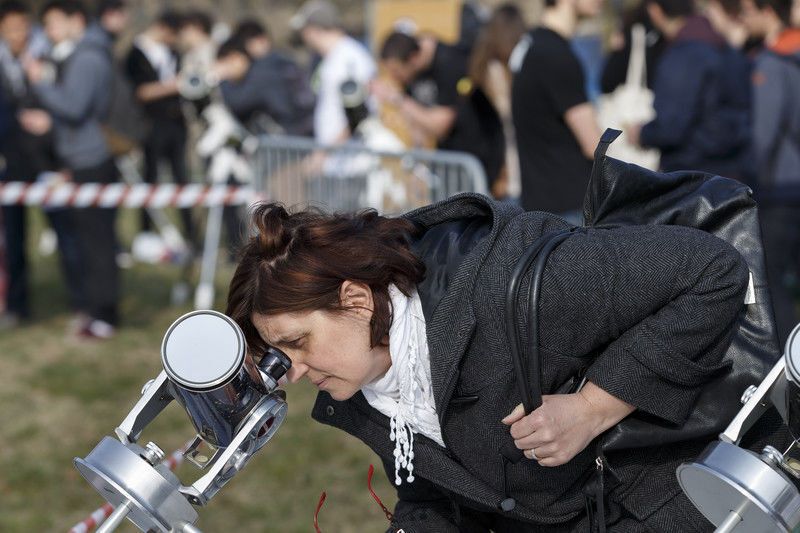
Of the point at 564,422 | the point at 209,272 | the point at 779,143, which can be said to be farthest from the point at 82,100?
the point at 564,422

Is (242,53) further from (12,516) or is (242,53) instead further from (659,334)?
(659,334)

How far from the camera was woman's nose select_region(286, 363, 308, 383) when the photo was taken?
6.91 ft

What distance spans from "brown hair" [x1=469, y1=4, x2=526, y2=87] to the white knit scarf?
148 inches

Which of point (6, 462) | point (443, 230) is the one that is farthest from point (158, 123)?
point (443, 230)

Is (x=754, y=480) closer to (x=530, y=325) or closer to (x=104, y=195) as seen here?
(x=530, y=325)

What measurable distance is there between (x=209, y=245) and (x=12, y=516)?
3481mm

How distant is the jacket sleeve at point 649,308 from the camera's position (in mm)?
1923

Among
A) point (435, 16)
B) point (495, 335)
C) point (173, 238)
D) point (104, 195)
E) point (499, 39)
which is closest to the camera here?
point (495, 335)

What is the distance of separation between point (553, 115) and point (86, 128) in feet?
10.9

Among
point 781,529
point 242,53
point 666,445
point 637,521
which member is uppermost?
point 781,529

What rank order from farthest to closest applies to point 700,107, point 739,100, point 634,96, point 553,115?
point 634,96, point 739,100, point 700,107, point 553,115

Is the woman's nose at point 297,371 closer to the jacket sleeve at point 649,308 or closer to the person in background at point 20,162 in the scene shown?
the jacket sleeve at point 649,308

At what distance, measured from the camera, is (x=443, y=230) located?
2203 millimetres

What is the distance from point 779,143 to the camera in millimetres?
5445
